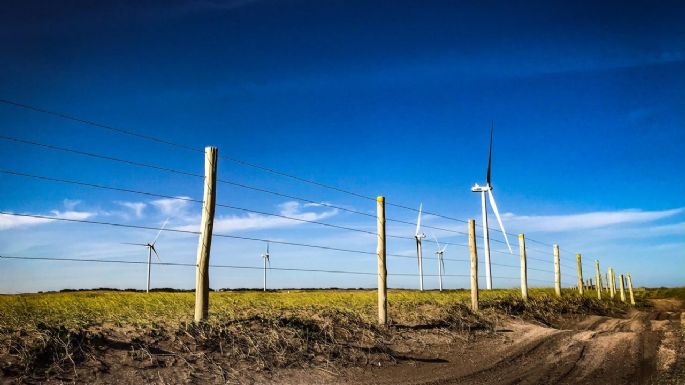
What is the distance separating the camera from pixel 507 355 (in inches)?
338

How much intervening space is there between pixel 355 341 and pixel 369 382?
1.62 meters

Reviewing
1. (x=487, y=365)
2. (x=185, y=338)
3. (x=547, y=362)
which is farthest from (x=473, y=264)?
(x=185, y=338)

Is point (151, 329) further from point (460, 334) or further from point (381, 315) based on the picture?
point (460, 334)

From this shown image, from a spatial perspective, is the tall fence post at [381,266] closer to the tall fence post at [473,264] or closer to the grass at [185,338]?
the grass at [185,338]

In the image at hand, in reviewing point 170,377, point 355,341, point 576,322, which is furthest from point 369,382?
point 576,322

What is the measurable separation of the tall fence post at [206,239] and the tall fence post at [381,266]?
12.9 ft

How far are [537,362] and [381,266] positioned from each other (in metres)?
3.83

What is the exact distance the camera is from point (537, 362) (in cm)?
798

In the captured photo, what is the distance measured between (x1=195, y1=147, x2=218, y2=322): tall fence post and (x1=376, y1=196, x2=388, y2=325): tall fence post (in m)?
3.95

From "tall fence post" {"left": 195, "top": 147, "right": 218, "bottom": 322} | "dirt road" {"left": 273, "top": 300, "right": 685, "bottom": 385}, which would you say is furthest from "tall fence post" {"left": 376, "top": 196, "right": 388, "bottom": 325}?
"tall fence post" {"left": 195, "top": 147, "right": 218, "bottom": 322}

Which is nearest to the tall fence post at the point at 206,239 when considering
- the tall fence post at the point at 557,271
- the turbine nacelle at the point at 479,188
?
the tall fence post at the point at 557,271

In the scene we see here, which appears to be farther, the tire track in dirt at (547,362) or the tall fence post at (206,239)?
the tall fence post at (206,239)

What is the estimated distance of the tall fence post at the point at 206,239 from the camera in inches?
289

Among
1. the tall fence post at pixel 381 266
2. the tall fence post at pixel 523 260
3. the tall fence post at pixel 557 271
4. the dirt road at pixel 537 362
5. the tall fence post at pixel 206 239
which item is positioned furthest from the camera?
the tall fence post at pixel 557 271
